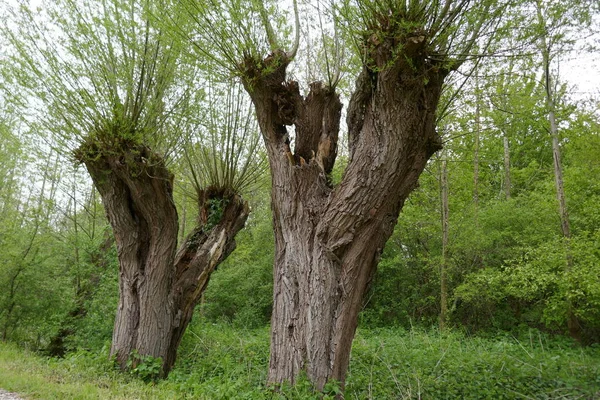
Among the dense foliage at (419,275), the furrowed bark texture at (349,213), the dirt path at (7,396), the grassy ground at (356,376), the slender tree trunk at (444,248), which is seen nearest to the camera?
the dirt path at (7,396)

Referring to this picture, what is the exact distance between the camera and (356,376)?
6.04 m

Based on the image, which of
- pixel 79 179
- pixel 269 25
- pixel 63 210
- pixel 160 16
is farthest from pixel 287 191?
pixel 63 210

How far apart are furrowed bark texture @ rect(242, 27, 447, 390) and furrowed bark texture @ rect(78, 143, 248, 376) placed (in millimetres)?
2648

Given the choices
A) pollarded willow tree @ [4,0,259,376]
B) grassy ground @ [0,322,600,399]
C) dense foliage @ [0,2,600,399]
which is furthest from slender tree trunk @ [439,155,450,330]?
pollarded willow tree @ [4,0,259,376]

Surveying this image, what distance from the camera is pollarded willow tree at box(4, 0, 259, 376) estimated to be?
19.3 ft

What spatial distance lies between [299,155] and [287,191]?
0.64 m

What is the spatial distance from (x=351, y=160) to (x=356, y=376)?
10.5 ft

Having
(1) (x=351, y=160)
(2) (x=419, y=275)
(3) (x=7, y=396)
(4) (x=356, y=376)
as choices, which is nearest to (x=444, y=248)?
(2) (x=419, y=275)

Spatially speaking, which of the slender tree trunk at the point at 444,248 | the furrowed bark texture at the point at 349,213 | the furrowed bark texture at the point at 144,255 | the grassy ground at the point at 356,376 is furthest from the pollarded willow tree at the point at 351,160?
the slender tree trunk at the point at 444,248

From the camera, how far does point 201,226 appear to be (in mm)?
8039

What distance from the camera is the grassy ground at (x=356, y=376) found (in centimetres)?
440

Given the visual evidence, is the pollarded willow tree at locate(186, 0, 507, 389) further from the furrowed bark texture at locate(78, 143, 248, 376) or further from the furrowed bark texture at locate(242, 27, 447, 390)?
the furrowed bark texture at locate(78, 143, 248, 376)

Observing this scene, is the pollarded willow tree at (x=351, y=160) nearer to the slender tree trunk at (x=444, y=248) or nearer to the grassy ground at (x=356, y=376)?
the grassy ground at (x=356, y=376)

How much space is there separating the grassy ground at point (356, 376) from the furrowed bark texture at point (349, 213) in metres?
0.46
